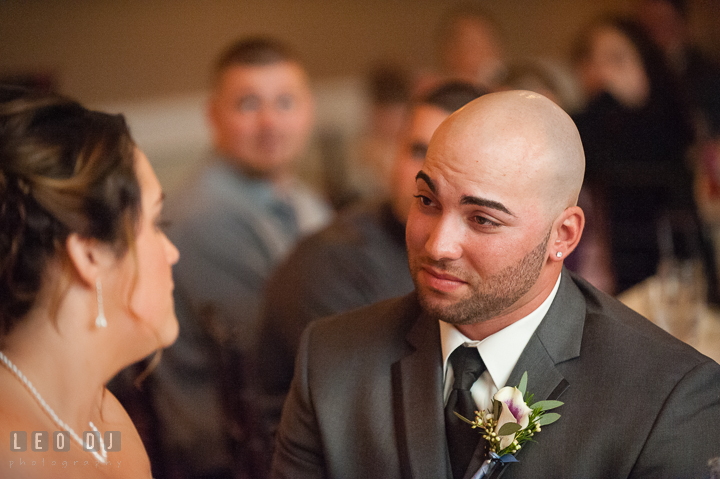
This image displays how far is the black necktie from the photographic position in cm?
104

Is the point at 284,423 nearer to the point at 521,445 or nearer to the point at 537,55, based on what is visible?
the point at 521,445

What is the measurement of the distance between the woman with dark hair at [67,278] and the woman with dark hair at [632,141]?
1.48 m

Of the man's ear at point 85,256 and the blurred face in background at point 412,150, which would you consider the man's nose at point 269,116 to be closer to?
the blurred face in background at point 412,150

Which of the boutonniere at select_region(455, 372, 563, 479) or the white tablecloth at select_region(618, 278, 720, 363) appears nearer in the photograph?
the boutonniere at select_region(455, 372, 563, 479)

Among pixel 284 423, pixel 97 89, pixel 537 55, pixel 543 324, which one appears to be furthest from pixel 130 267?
pixel 537 55

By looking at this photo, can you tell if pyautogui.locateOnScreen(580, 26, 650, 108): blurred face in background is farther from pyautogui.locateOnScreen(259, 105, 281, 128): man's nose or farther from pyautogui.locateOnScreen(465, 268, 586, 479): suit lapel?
pyautogui.locateOnScreen(465, 268, 586, 479): suit lapel

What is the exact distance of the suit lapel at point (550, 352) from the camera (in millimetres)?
1002

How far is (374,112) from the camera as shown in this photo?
4.45 metres

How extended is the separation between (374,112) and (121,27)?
6.63ft

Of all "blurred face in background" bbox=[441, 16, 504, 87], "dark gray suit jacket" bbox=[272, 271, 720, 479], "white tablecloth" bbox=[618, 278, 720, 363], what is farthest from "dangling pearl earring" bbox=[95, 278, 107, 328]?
"blurred face in background" bbox=[441, 16, 504, 87]

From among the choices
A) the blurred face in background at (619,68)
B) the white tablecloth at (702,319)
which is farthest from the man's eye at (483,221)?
the blurred face in background at (619,68)

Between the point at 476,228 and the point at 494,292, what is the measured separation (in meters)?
0.10

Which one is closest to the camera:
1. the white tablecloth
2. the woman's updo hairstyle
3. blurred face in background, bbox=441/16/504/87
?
the woman's updo hairstyle

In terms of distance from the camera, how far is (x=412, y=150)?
188cm
